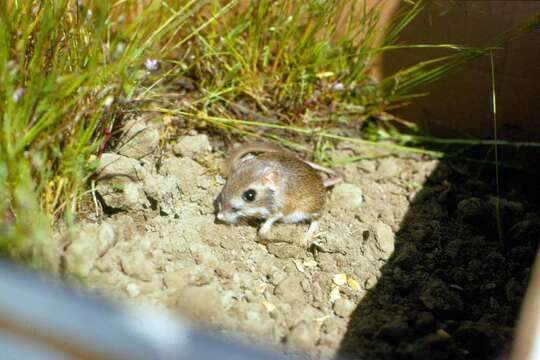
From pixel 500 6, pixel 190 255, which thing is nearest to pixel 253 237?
pixel 190 255

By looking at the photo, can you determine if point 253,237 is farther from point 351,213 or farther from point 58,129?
point 58,129

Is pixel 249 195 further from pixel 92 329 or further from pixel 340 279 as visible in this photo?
pixel 92 329

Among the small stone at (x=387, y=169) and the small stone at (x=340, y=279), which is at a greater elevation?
the small stone at (x=387, y=169)

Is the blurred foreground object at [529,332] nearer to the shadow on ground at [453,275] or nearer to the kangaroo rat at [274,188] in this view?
the shadow on ground at [453,275]

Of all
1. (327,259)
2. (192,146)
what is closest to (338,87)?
(192,146)

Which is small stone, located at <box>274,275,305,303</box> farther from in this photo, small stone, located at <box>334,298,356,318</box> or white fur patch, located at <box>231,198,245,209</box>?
white fur patch, located at <box>231,198,245,209</box>

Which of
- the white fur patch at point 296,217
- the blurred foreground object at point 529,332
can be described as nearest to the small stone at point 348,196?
the white fur patch at point 296,217
